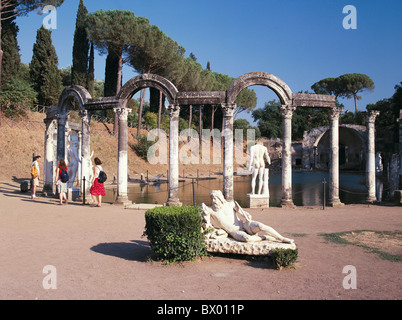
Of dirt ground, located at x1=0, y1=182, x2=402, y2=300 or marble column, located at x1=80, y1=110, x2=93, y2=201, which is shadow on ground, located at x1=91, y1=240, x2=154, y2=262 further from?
marble column, located at x1=80, y1=110, x2=93, y2=201

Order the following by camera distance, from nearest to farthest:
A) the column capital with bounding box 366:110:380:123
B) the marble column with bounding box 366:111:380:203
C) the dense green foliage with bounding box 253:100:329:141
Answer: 1. the marble column with bounding box 366:111:380:203
2. the column capital with bounding box 366:110:380:123
3. the dense green foliage with bounding box 253:100:329:141

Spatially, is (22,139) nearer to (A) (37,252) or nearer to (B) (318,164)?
(A) (37,252)

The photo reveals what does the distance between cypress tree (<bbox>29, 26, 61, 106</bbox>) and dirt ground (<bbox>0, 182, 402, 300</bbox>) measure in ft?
86.7

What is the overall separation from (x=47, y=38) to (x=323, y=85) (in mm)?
45309

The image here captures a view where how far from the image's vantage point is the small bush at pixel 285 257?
5.53 m

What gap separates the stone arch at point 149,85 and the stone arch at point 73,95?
69.3 inches

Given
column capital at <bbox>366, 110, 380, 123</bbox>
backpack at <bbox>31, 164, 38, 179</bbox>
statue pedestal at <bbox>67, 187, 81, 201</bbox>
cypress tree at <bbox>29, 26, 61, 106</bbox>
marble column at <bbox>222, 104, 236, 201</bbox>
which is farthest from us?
cypress tree at <bbox>29, 26, 61, 106</bbox>

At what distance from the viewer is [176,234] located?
5926 mm

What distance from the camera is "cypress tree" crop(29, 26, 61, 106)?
32.1 metres

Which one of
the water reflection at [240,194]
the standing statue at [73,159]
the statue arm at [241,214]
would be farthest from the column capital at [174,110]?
the statue arm at [241,214]

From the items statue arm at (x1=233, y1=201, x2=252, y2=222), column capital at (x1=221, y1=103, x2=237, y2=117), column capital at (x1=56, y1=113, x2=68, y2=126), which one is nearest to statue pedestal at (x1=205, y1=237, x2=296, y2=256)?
statue arm at (x1=233, y1=201, x2=252, y2=222)

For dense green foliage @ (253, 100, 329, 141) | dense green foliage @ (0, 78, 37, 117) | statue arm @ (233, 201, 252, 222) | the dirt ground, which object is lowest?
the dirt ground

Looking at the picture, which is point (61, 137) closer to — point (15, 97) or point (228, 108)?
point (228, 108)

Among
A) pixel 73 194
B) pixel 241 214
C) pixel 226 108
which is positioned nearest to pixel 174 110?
pixel 226 108
